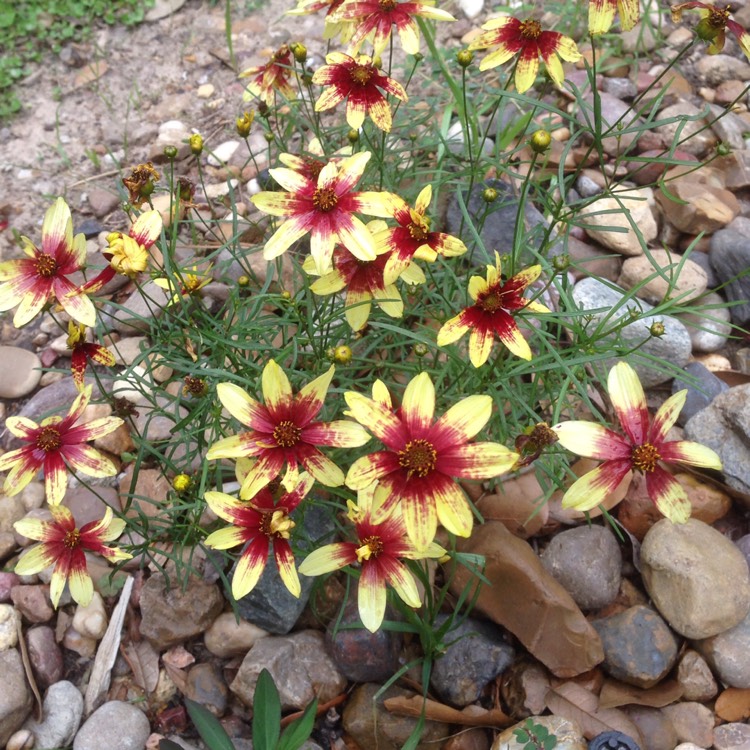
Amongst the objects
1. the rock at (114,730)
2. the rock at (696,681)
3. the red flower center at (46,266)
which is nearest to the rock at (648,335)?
the rock at (696,681)

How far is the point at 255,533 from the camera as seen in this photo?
1.70 m

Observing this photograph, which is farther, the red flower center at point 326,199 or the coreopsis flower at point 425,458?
the red flower center at point 326,199

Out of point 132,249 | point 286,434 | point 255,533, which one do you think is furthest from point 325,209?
point 255,533

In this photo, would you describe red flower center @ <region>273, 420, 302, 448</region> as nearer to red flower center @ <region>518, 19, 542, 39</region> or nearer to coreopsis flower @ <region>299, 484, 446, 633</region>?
coreopsis flower @ <region>299, 484, 446, 633</region>

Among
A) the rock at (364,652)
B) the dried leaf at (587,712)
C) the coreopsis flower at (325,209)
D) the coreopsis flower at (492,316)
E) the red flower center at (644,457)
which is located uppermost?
the coreopsis flower at (325,209)

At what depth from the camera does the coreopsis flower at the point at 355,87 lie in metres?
2.08

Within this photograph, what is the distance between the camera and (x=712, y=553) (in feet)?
7.21

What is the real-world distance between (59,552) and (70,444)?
1.03 feet

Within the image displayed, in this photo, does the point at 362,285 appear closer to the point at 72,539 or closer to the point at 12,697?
the point at 72,539

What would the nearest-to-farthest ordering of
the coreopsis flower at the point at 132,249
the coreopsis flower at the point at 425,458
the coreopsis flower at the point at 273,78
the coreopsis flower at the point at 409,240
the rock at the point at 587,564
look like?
the coreopsis flower at the point at 425,458
the coreopsis flower at the point at 132,249
the coreopsis flower at the point at 409,240
the rock at the point at 587,564
the coreopsis flower at the point at 273,78

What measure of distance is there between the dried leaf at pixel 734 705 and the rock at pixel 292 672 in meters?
1.11

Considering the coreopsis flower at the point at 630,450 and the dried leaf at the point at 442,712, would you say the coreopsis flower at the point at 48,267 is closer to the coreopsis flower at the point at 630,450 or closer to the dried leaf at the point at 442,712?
the coreopsis flower at the point at 630,450

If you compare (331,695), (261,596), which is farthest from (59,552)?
(331,695)

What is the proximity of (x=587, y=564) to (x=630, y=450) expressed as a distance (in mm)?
735
